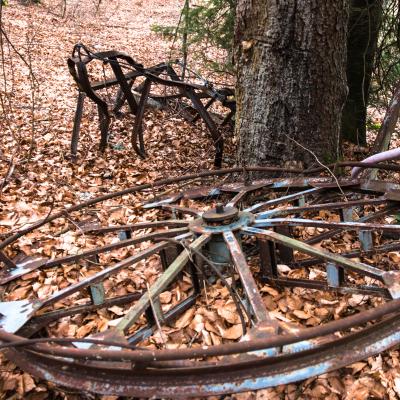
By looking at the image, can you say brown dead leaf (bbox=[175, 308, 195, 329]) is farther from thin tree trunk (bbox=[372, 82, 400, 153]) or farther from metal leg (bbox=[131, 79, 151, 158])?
metal leg (bbox=[131, 79, 151, 158])

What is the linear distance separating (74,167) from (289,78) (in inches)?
110

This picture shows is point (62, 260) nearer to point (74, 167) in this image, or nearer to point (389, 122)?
point (74, 167)

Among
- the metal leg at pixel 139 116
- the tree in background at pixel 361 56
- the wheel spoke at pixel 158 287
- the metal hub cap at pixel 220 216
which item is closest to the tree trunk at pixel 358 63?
the tree in background at pixel 361 56

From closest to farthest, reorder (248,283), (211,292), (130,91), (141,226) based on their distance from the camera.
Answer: (248,283) < (211,292) < (141,226) < (130,91)

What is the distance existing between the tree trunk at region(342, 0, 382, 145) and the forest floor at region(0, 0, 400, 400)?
171 centimetres

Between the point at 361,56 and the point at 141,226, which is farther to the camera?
the point at 361,56

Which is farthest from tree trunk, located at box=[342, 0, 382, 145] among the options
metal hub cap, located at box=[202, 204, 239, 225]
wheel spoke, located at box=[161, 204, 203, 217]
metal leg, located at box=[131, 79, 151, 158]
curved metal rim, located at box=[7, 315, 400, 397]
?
curved metal rim, located at box=[7, 315, 400, 397]

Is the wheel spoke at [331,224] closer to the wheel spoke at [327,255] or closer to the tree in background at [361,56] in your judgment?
the wheel spoke at [327,255]

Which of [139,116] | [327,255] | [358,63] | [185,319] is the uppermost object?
[358,63]

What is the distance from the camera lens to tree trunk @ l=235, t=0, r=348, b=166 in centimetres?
348

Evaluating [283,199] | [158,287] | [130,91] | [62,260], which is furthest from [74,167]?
[158,287]

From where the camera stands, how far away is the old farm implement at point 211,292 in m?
1.57

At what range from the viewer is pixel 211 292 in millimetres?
2822

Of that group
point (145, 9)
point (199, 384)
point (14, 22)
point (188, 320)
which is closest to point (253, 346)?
point (199, 384)
